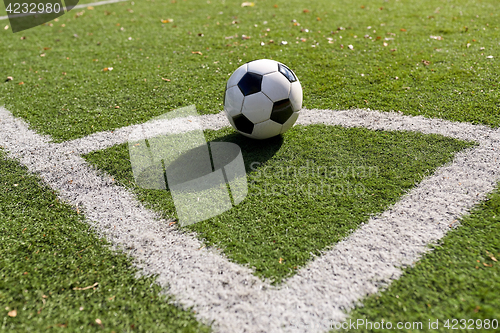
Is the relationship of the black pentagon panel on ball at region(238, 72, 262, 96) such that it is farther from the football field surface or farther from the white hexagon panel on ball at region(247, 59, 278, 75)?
the football field surface

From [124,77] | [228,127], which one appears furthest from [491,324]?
[124,77]

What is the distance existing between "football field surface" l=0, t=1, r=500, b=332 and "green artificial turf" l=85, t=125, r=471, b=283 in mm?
18

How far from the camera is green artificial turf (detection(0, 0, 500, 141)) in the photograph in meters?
4.86

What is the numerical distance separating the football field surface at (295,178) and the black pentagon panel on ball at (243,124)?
26cm

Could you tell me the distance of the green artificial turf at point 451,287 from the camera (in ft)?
7.41

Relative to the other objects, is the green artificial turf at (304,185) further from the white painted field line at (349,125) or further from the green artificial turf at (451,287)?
the green artificial turf at (451,287)

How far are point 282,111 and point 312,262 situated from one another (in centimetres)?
164

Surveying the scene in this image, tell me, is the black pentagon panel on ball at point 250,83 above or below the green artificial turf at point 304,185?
above

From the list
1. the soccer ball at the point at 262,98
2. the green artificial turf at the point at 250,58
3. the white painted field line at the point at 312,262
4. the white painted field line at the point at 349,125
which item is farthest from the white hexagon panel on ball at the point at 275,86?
the white painted field line at the point at 312,262

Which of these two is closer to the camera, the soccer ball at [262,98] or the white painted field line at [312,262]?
the white painted field line at [312,262]

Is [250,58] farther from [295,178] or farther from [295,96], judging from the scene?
[295,178]

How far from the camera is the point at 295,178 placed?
140 inches

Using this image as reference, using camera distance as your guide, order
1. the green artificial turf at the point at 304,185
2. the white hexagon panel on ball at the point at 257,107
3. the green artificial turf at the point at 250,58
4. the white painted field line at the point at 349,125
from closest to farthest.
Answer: the green artificial turf at the point at 304,185 → the white hexagon panel on ball at the point at 257,107 → the white painted field line at the point at 349,125 → the green artificial turf at the point at 250,58

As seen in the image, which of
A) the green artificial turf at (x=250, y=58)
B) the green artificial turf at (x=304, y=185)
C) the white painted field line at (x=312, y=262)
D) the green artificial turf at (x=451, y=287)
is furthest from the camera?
the green artificial turf at (x=250, y=58)
